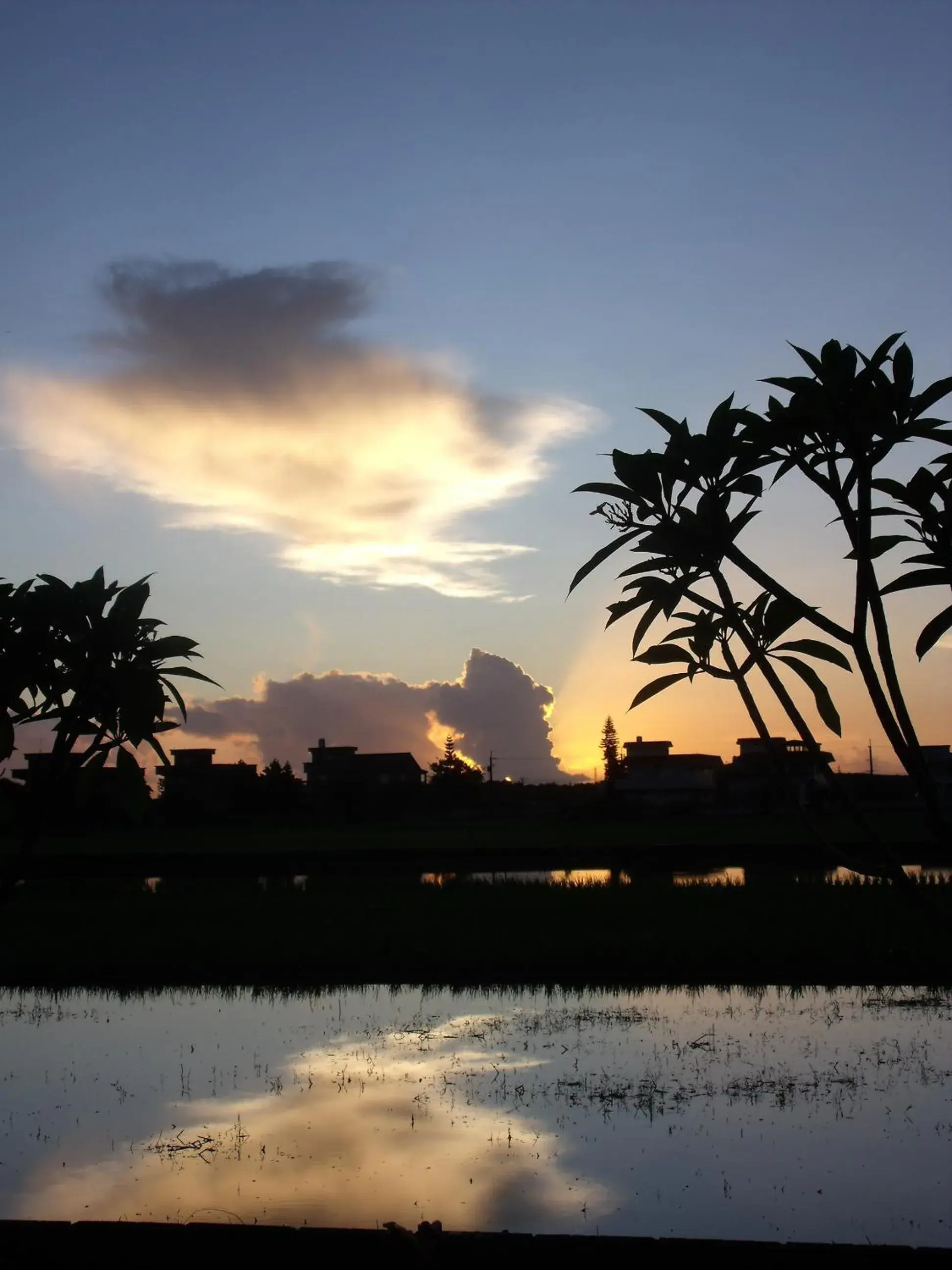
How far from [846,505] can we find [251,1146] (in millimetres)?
7270

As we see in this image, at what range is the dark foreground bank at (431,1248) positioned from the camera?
5164mm

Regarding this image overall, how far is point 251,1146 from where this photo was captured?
926 cm

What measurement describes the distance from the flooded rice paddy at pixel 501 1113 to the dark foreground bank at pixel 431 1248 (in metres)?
2.03

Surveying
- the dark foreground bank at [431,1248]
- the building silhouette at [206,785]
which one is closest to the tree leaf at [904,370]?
the dark foreground bank at [431,1248]

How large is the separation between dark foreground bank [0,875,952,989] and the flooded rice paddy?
4.70 ft

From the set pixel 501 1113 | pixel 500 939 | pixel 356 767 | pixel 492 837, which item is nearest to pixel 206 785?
pixel 356 767

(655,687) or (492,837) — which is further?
(492,837)

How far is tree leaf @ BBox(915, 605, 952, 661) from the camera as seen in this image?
173 inches

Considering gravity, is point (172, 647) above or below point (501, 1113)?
above

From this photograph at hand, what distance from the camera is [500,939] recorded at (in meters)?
19.5

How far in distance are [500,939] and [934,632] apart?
1596 cm

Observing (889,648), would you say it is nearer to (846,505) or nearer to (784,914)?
(846,505)

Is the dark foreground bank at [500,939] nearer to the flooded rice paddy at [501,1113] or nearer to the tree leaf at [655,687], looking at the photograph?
the flooded rice paddy at [501,1113]

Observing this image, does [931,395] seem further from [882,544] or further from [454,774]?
[454,774]
